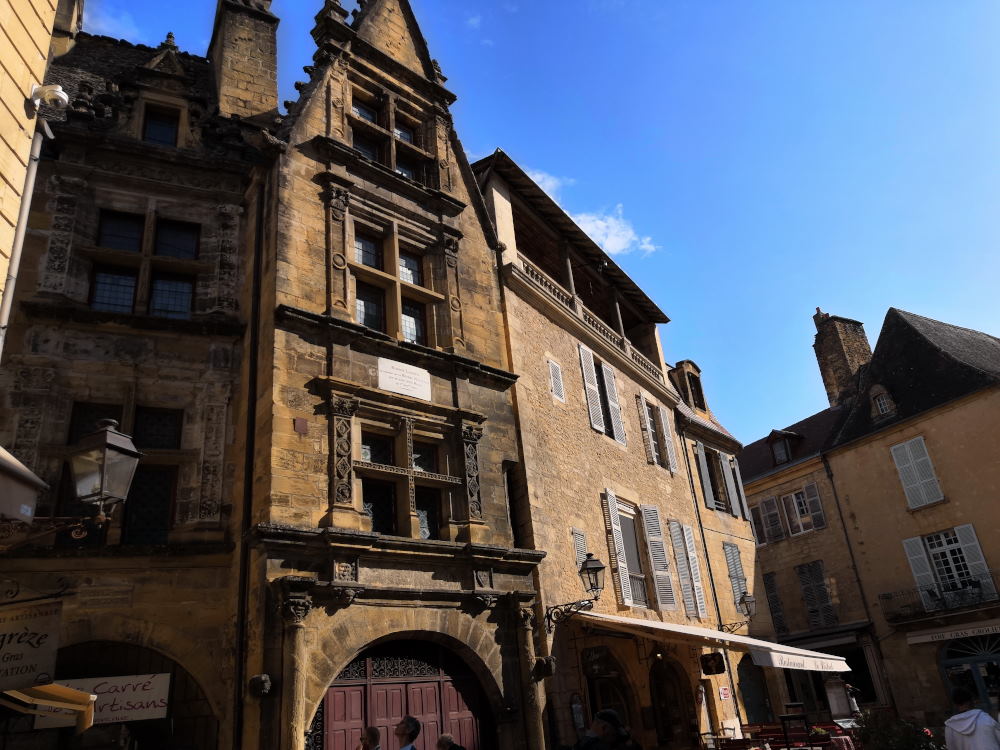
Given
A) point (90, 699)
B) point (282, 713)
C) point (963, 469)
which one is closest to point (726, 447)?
point (963, 469)

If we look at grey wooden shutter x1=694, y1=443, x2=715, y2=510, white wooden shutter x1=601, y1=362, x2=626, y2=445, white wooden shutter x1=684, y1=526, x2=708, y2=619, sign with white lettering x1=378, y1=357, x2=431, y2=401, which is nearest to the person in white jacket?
sign with white lettering x1=378, y1=357, x2=431, y2=401

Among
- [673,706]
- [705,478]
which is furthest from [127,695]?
[705,478]

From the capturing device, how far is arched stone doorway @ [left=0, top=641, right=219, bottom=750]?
6348mm

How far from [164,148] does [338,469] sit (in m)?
4.79

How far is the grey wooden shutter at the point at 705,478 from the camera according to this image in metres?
16.2

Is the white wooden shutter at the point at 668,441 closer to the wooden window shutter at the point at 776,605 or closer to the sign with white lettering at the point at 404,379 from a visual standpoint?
the sign with white lettering at the point at 404,379

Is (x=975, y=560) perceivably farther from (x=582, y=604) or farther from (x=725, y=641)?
(x=582, y=604)

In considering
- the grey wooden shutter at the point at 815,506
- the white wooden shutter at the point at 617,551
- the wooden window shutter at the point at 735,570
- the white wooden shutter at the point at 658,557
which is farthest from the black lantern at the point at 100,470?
the grey wooden shutter at the point at 815,506

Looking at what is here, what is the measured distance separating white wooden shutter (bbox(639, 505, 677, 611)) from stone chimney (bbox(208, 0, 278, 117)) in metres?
9.05

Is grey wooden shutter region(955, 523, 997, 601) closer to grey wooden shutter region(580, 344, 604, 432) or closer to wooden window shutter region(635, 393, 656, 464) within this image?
wooden window shutter region(635, 393, 656, 464)

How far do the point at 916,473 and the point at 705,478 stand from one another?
7.61m

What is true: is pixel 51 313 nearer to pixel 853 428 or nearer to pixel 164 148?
pixel 164 148

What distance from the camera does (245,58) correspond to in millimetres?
11359

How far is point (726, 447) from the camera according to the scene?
18219 millimetres
